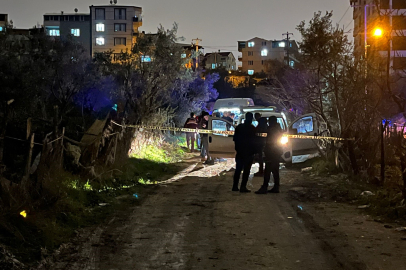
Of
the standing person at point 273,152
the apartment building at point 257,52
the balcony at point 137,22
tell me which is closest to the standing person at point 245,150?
the standing person at point 273,152

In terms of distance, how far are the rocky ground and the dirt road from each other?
0.01 m

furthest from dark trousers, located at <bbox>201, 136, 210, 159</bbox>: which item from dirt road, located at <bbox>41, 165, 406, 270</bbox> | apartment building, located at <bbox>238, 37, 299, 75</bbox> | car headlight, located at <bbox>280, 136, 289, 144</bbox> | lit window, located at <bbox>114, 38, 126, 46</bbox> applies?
apartment building, located at <bbox>238, 37, 299, 75</bbox>

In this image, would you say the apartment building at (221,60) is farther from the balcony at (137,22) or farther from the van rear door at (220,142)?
the van rear door at (220,142)

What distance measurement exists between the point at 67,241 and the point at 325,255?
3390 millimetres

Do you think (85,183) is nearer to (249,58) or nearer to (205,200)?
(205,200)

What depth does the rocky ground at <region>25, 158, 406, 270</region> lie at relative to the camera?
5672 millimetres

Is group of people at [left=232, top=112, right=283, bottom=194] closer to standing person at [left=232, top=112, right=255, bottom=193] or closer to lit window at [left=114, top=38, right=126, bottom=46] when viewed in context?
standing person at [left=232, top=112, right=255, bottom=193]

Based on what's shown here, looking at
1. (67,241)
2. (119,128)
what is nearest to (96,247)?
(67,241)

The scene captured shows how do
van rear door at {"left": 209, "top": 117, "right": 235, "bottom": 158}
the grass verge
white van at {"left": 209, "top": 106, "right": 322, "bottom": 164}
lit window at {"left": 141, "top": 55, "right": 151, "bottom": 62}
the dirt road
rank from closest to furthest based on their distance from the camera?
1. the dirt road
2. the grass verge
3. white van at {"left": 209, "top": 106, "right": 322, "bottom": 164}
4. van rear door at {"left": 209, "top": 117, "right": 235, "bottom": 158}
5. lit window at {"left": 141, "top": 55, "right": 151, "bottom": 62}

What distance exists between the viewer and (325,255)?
590cm

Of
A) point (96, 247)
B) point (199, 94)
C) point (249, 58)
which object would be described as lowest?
point (96, 247)

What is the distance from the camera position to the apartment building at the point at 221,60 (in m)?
101

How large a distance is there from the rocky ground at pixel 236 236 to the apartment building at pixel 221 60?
291 ft

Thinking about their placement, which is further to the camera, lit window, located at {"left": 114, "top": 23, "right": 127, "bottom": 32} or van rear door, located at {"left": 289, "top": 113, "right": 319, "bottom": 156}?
lit window, located at {"left": 114, "top": 23, "right": 127, "bottom": 32}
